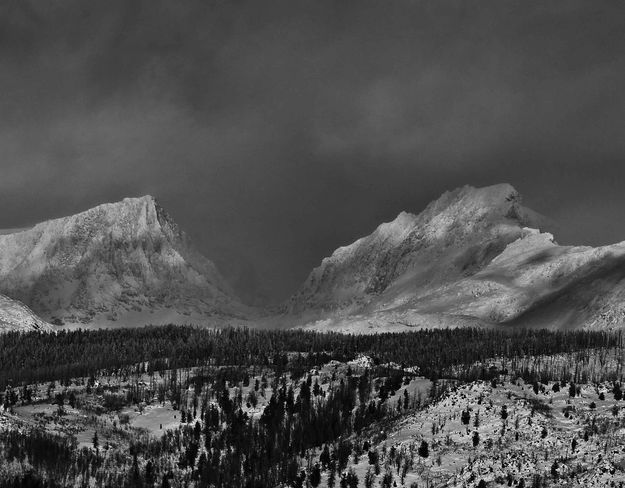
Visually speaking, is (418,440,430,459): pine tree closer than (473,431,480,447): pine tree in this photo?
Yes

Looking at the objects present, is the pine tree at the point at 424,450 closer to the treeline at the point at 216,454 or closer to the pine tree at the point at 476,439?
the pine tree at the point at 476,439

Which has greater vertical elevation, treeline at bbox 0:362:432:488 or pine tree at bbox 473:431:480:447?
pine tree at bbox 473:431:480:447

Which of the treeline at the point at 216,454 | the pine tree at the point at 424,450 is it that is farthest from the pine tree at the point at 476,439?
the treeline at the point at 216,454

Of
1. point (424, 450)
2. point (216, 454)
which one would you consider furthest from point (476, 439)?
point (216, 454)

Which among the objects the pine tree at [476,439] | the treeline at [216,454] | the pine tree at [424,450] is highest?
the pine tree at [476,439]

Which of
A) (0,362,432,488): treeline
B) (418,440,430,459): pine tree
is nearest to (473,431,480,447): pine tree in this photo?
(418,440,430,459): pine tree

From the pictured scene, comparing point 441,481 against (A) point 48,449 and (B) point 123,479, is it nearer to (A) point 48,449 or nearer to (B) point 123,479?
(B) point 123,479

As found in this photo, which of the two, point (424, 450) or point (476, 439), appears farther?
point (476, 439)

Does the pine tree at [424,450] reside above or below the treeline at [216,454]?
above

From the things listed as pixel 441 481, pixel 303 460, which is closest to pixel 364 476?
pixel 441 481

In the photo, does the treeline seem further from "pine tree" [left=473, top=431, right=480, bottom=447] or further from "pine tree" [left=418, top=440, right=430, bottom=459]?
"pine tree" [left=473, top=431, right=480, bottom=447]

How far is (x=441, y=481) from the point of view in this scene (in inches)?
4683

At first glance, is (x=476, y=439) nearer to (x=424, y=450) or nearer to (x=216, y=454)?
(x=424, y=450)

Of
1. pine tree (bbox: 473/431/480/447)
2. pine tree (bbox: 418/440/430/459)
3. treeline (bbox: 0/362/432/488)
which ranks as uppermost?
pine tree (bbox: 473/431/480/447)
